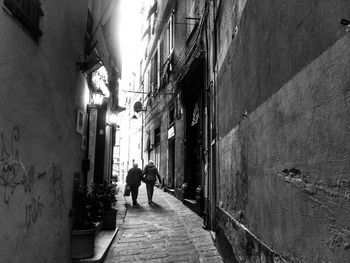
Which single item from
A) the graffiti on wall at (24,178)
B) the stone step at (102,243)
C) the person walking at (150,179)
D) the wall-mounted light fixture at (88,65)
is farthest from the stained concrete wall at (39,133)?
the person walking at (150,179)

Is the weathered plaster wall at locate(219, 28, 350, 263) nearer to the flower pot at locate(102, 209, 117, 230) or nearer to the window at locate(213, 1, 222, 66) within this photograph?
the window at locate(213, 1, 222, 66)

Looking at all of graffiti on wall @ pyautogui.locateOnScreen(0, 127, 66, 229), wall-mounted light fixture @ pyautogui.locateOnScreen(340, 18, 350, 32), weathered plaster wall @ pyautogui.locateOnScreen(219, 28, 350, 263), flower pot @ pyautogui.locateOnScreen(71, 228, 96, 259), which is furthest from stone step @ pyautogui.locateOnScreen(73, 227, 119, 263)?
wall-mounted light fixture @ pyautogui.locateOnScreen(340, 18, 350, 32)

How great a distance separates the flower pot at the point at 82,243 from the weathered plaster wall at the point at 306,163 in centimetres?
268

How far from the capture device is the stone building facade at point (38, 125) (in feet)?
8.98

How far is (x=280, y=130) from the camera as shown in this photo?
9.48 feet

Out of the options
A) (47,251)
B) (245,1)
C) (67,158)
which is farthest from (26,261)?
(245,1)

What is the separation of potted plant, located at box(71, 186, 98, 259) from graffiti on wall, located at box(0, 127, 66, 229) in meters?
0.98

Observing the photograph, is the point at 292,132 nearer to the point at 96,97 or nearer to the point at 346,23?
the point at 346,23

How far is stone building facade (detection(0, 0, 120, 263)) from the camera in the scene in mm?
2736

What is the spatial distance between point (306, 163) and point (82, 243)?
13.0 feet

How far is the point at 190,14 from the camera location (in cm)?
1117

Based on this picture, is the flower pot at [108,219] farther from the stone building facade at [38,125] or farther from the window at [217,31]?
the window at [217,31]

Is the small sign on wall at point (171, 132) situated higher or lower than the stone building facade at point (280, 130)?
higher

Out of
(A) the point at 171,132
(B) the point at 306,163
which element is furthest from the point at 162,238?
(A) the point at 171,132
